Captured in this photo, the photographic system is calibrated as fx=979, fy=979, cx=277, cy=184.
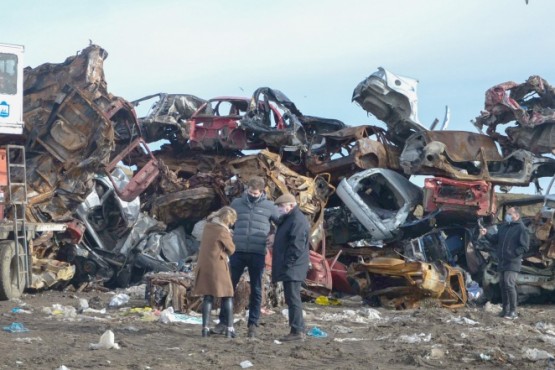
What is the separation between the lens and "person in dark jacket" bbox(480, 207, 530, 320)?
13.5m

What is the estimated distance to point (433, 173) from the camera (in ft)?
61.4

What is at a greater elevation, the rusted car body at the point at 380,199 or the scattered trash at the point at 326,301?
the rusted car body at the point at 380,199

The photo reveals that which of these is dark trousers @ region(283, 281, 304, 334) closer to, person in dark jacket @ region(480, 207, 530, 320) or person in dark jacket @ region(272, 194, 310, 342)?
person in dark jacket @ region(272, 194, 310, 342)

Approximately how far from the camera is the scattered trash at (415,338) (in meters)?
10.3

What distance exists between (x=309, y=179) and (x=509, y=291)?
5119 millimetres

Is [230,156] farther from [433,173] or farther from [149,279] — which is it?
[149,279]

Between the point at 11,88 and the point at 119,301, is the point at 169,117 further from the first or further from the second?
the point at 119,301

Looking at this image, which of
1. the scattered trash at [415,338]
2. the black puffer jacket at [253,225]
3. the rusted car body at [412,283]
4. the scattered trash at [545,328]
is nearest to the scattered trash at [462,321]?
the scattered trash at [545,328]

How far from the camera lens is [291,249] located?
10273 millimetres

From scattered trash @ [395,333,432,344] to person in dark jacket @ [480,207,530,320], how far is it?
3.26m

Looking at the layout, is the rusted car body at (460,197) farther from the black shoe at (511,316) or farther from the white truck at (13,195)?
the white truck at (13,195)

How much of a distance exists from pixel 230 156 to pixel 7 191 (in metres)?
6.56

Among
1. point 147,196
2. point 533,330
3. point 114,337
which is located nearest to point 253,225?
point 114,337

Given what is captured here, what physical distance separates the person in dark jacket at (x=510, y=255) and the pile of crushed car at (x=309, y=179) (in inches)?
48.7
